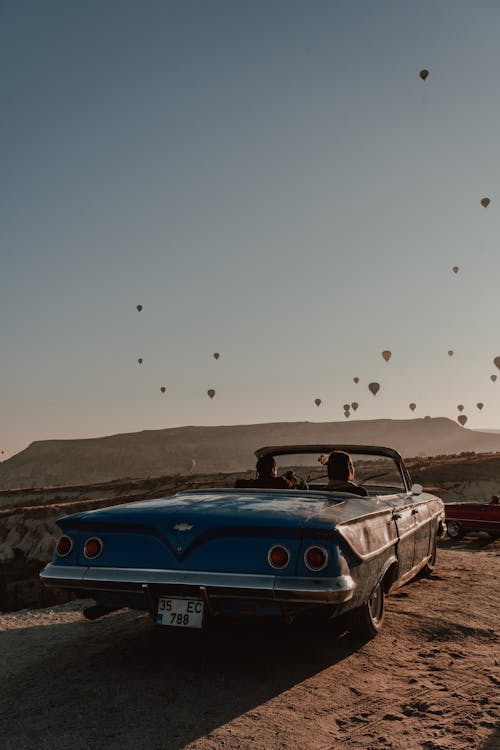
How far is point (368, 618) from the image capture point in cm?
536

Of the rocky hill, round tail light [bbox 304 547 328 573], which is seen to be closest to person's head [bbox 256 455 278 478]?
round tail light [bbox 304 547 328 573]

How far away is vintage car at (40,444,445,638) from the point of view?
439cm

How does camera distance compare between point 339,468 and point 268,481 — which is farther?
point 339,468

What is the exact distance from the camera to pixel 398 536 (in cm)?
616

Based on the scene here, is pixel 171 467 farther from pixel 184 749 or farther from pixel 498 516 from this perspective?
pixel 184 749

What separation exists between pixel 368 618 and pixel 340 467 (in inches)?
71.1

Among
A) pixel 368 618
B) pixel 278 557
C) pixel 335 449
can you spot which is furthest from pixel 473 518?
pixel 278 557

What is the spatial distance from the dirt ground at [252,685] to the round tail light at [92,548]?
0.86m

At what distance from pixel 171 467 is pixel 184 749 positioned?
15833 cm

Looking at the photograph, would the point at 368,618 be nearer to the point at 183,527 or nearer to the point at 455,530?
the point at 183,527

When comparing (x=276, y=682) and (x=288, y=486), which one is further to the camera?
(x=288, y=486)

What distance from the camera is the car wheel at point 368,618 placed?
5.29 m

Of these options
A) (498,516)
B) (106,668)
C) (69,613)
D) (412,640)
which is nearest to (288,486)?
(412,640)

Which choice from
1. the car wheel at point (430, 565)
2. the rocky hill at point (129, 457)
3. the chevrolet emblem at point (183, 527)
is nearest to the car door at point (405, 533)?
the car wheel at point (430, 565)
